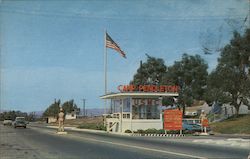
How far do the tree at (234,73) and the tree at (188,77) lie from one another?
8683 millimetres

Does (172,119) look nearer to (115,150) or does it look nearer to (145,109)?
(145,109)

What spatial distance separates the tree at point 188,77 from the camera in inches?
2445

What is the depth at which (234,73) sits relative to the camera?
51.9 metres

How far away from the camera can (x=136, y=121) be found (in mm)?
39156

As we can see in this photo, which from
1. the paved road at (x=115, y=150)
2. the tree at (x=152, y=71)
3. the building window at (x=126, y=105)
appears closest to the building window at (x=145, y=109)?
the building window at (x=126, y=105)

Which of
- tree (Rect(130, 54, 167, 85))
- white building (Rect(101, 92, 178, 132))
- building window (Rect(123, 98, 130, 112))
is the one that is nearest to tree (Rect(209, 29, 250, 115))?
tree (Rect(130, 54, 167, 85))

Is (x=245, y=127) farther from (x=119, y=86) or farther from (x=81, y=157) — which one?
(x=81, y=157)

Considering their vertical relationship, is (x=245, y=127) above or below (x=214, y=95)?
below

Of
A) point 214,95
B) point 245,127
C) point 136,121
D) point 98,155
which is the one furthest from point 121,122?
point 98,155

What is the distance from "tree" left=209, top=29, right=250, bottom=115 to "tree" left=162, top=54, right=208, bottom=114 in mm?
8683

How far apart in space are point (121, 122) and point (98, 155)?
24805 millimetres

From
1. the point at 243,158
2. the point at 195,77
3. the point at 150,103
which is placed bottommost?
the point at 243,158

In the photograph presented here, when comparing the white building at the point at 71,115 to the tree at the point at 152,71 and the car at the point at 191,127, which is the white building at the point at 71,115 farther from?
the car at the point at 191,127

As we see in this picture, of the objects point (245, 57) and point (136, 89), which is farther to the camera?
point (245, 57)
